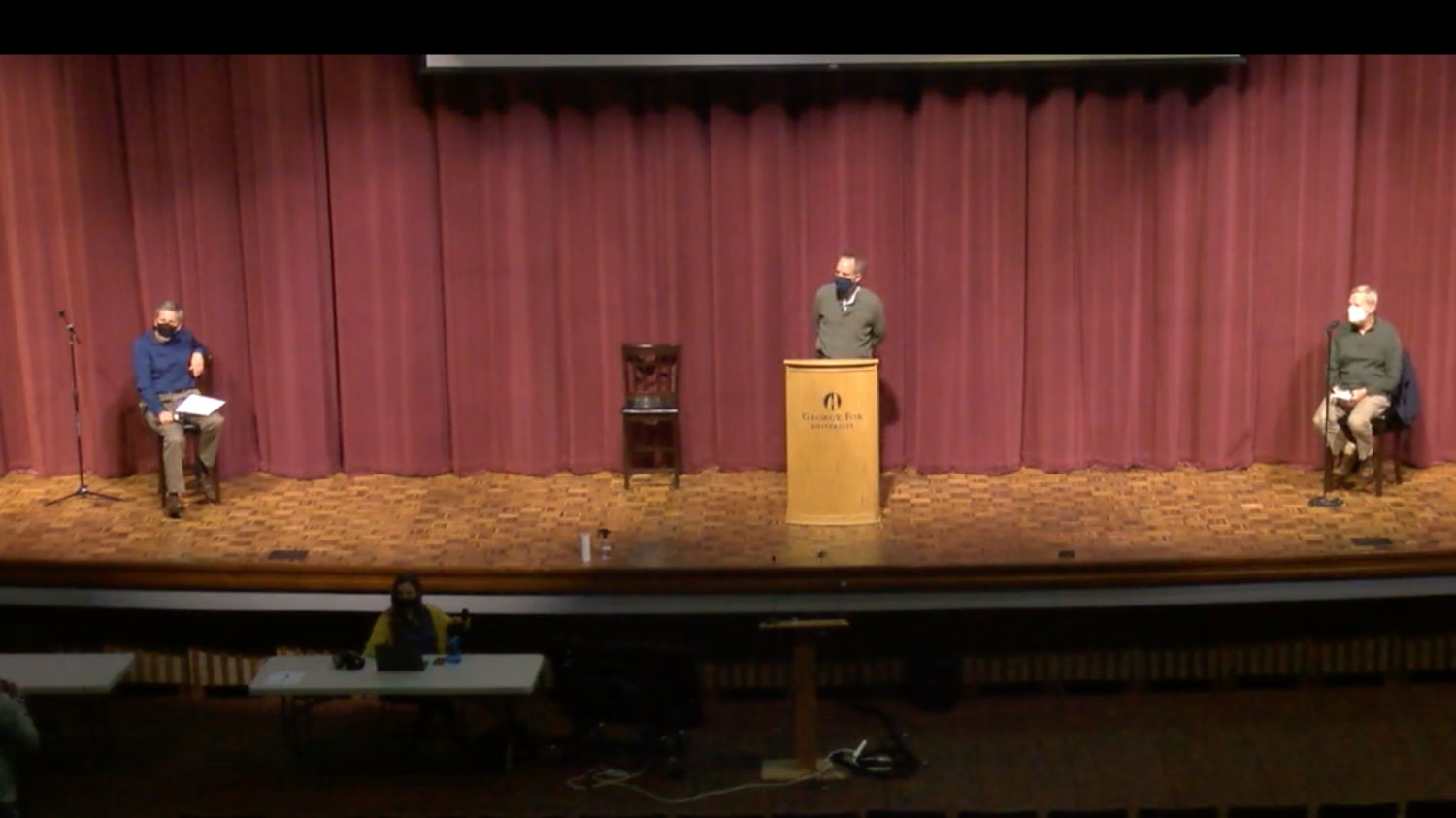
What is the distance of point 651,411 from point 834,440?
127cm

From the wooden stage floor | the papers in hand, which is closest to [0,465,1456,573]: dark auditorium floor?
the wooden stage floor

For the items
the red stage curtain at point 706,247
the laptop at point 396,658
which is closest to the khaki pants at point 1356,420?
the red stage curtain at point 706,247

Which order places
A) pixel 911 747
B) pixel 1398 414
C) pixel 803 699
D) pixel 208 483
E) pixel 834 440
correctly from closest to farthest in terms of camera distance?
pixel 803 699 < pixel 911 747 < pixel 834 440 < pixel 1398 414 < pixel 208 483

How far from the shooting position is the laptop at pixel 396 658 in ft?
20.0

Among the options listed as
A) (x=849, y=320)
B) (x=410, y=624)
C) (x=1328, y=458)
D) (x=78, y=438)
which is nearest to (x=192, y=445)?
(x=78, y=438)

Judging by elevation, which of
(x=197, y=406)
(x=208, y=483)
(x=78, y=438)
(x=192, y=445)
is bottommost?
(x=208, y=483)

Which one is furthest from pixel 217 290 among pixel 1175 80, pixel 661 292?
pixel 1175 80

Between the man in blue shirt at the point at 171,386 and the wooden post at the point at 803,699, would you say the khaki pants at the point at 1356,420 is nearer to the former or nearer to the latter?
the wooden post at the point at 803,699

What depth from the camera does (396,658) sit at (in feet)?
20.1

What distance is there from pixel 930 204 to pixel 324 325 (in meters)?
3.31

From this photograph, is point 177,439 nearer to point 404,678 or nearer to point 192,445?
point 192,445
